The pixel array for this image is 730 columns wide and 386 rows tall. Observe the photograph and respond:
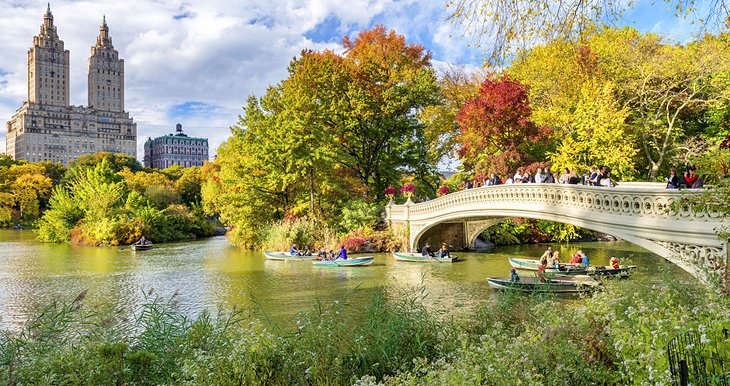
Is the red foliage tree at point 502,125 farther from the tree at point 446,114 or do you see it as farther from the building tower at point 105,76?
the building tower at point 105,76

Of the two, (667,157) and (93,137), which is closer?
(667,157)

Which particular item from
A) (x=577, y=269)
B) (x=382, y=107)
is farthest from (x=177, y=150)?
(x=577, y=269)

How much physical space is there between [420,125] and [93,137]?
402ft

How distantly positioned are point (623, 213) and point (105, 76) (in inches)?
6017

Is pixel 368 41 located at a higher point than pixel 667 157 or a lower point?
higher

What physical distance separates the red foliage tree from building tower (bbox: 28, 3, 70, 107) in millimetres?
135504

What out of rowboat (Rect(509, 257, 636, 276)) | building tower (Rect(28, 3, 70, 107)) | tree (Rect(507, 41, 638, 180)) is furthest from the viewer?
building tower (Rect(28, 3, 70, 107))

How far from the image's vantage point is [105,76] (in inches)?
5591

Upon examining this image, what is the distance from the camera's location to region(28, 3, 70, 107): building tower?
130500 millimetres

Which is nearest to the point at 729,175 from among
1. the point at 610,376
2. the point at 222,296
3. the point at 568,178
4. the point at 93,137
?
the point at 610,376

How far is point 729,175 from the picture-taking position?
6.63 m

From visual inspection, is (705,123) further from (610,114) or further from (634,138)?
(610,114)

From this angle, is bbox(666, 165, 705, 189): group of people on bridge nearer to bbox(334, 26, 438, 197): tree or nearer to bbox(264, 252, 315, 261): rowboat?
bbox(264, 252, 315, 261): rowboat

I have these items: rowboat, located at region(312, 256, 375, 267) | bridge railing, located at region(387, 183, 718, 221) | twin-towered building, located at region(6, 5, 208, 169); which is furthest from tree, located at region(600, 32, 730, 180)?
twin-towered building, located at region(6, 5, 208, 169)
